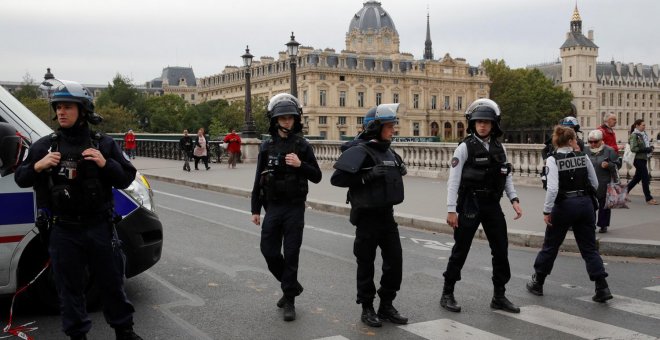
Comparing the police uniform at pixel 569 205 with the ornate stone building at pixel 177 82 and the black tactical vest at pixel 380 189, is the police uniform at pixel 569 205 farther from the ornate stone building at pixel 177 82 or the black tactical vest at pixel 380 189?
the ornate stone building at pixel 177 82

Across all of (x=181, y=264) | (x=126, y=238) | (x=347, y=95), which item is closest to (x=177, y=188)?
(x=181, y=264)

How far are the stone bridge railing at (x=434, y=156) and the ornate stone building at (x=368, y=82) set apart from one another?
8431 centimetres

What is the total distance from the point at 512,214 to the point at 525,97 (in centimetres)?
12146

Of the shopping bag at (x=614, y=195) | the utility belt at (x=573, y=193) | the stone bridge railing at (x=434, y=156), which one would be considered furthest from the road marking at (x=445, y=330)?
the stone bridge railing at (x=434, y=156)

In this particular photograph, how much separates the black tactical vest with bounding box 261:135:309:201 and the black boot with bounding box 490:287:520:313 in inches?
83.0

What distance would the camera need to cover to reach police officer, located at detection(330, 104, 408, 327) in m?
6.02

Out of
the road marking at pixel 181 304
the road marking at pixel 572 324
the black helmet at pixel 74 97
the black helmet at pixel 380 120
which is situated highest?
the black helmet at pixel 74 97

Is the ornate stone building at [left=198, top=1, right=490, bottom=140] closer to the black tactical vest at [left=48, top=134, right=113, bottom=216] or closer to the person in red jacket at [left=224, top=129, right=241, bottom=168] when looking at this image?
the person in red jacket at [left=224, top=129, right=241, bottom=168]

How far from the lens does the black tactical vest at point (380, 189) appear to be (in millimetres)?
6012

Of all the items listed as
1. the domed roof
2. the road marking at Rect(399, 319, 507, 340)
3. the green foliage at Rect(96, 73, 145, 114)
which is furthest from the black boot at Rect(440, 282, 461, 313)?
the domed roof

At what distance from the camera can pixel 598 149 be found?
36.1 feet

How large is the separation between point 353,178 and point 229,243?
15.7 feet

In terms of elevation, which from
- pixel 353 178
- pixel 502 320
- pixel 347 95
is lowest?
pixel 502 320

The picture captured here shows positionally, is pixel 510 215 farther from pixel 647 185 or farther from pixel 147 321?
pixel 147 321
